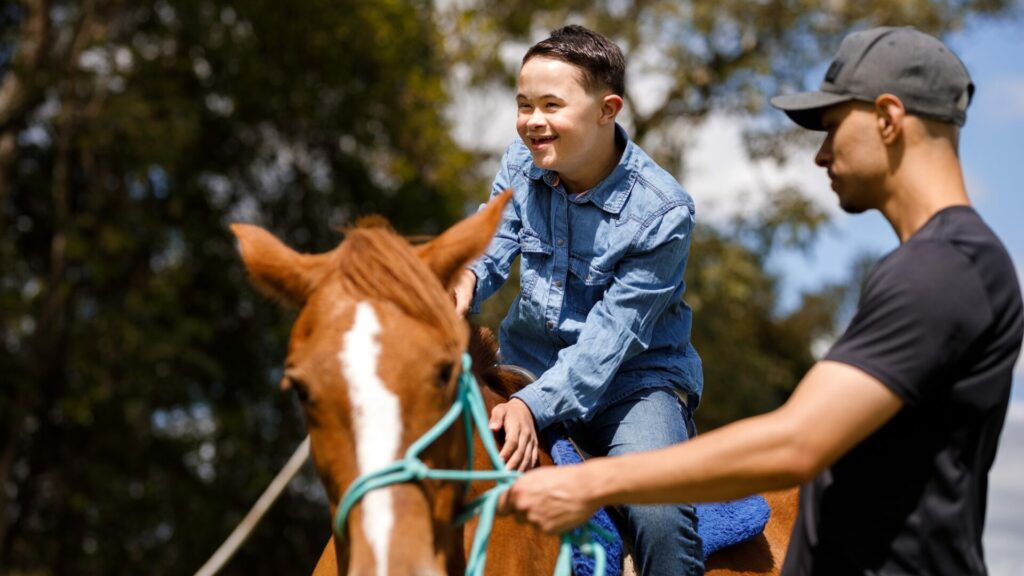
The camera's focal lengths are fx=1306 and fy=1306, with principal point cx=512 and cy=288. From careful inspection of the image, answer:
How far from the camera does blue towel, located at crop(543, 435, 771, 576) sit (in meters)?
3.89

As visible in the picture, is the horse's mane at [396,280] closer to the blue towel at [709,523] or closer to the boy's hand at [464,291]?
the boy's hand at [464,291]

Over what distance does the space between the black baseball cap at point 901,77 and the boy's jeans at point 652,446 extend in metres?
1.42

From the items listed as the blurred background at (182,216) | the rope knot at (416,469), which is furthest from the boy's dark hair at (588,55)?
the blurred background at (182,216)

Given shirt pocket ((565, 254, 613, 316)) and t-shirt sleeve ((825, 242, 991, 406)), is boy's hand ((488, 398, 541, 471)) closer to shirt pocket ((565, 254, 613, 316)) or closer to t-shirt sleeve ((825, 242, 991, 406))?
shirt pocket ((565, 254, 613, 316))

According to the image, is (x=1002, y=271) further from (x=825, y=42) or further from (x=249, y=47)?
(x=825, y=42)

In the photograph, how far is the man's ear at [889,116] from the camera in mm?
2801

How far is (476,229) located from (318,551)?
51.3ft

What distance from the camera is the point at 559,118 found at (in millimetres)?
4191

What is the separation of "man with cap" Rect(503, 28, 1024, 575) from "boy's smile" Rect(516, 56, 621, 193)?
52.7 inches

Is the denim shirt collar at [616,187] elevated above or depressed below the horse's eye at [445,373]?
above

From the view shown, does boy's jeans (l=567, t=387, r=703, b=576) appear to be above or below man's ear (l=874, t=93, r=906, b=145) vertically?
below

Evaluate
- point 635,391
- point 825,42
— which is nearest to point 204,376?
point 825,42

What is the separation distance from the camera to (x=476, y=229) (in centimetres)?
327

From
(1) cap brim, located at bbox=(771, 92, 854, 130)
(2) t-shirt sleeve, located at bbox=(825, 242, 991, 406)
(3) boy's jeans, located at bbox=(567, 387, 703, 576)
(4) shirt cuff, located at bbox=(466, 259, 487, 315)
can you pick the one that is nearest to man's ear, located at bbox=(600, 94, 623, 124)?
(4) shirt cuff, located at bbox=(466, 259, 487, 315)
